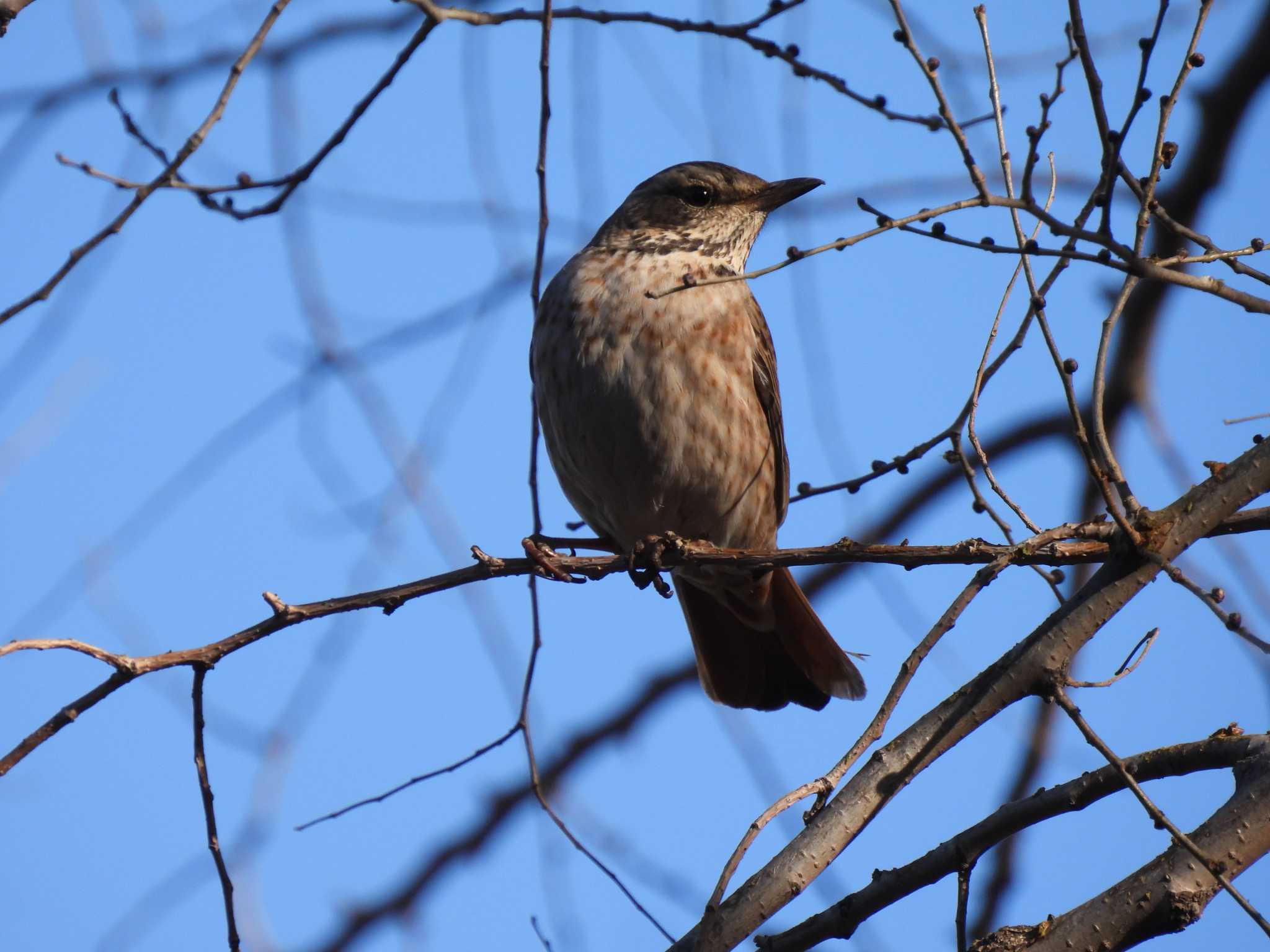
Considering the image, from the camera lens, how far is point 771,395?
5.97m

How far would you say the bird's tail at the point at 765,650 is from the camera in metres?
6.21

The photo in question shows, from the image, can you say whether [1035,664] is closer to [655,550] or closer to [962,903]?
[962,903]

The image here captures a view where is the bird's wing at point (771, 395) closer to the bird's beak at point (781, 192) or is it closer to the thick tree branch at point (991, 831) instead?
the bird's beak at point (781, 192)

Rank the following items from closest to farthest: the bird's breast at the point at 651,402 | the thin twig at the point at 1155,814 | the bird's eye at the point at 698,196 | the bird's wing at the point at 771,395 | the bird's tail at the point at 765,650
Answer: the thin twig at the point at 1155,814 → the bird's breast at the point at 651,402 → the bird's wing at the point at 771,395 → the bird's tail at the point at 765,650 → the bird's eye at the point at 698,196

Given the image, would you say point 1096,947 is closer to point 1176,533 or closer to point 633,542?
point 1176,533

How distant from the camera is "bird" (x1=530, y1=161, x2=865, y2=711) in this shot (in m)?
5.44

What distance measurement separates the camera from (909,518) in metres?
6.85

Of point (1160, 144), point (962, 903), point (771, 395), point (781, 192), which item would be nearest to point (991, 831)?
point (962, 903)

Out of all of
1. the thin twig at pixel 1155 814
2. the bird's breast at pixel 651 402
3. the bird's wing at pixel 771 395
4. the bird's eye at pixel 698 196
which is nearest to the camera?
the thin twig at pixel 1155 814

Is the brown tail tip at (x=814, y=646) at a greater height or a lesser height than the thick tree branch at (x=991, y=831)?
greater

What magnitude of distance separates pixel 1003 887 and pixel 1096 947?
294 centimetres

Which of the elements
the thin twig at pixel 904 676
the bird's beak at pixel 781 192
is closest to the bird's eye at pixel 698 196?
the bird's beak at pixel 781 192

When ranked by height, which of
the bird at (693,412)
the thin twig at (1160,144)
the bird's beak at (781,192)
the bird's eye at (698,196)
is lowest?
the thin twig at (1160,144)

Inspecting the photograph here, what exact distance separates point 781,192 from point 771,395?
3.21 ft
